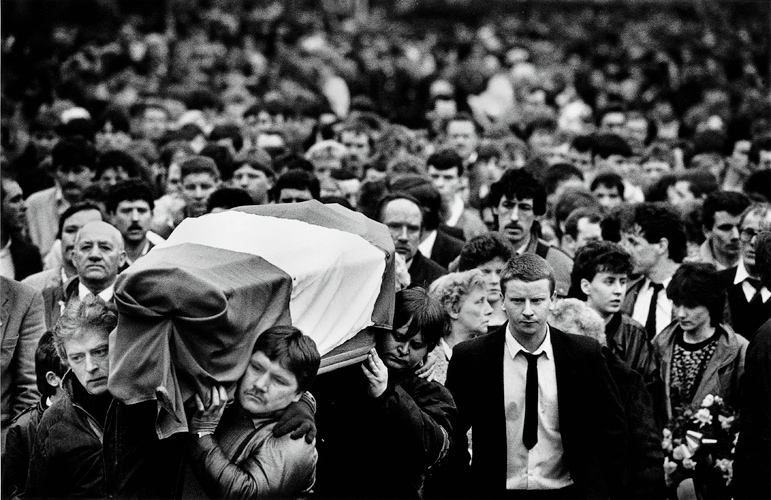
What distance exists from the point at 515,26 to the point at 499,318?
27193 mm

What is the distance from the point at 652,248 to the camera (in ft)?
29.5

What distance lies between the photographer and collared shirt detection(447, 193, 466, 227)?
1092 centimetres

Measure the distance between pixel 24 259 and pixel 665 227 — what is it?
422 centimetres

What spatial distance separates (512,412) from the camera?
6609mm

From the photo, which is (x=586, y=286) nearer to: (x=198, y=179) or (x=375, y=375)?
(x=375, y=375)

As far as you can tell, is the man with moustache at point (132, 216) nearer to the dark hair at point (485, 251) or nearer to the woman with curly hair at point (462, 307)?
the dark hair at point (485, 251)

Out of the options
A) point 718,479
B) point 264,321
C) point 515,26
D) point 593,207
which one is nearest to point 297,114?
point 593,207

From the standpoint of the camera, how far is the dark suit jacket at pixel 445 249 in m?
9.46

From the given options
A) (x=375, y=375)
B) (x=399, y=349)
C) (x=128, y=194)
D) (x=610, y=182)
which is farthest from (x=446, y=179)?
(x=375, y=375)

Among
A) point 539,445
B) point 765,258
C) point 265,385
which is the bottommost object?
point 539,445

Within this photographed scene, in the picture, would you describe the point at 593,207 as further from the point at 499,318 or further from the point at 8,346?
the point at 8,346

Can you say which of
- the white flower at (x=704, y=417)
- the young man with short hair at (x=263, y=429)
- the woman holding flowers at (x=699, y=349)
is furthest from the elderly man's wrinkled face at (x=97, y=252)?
the white flower at (x=704, y=417)

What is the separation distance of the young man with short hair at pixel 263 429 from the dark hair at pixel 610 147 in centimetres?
905

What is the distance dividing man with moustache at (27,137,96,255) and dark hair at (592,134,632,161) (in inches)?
201
